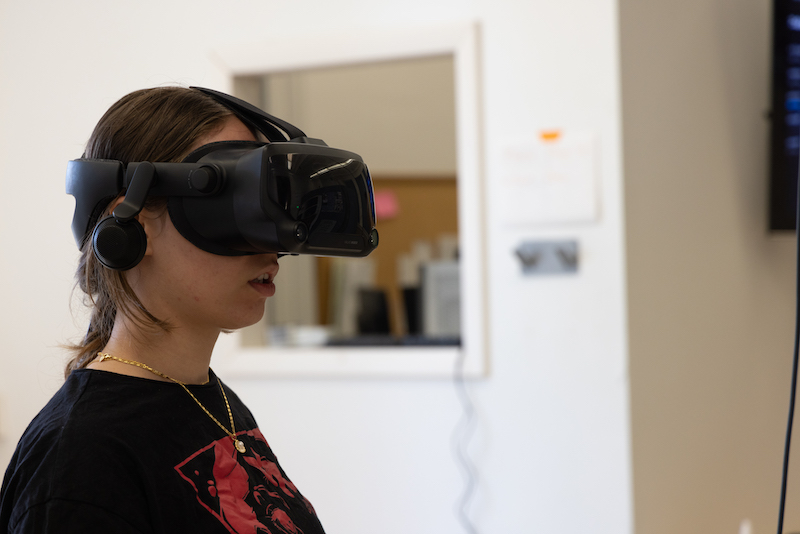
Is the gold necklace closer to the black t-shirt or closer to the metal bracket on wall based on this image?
the black t-shirt

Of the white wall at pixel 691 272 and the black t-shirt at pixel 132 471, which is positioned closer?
the black t-shirt at pixel 132 471

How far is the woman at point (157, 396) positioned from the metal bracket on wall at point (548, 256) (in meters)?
1.17

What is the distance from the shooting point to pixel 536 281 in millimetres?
1906

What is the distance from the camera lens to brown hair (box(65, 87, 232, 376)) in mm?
758

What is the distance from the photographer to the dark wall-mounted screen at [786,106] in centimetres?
188

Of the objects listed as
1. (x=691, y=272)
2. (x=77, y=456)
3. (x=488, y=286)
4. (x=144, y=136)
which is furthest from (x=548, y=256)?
(x=77, y=456)

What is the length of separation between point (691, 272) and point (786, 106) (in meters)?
0.53

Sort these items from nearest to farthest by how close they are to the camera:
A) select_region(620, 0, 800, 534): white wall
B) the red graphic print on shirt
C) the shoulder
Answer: the shoulder < the red graphic print on shirt < select_region(620, 0, 800, 534): white wall

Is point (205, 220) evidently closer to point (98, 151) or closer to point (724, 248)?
point (98, 151)

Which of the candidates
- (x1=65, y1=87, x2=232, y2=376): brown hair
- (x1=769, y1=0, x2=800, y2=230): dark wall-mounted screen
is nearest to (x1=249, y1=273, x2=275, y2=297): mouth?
(x1=65, y1=87, x2=232, y2=376): brown hair

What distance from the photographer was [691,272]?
6.03 ft

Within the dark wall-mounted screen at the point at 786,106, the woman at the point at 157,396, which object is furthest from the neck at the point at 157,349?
the dark wall-mounted screen at the point at 786,106

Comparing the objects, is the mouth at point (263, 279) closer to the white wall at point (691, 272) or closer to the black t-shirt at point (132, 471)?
the black t-shirt at point (132, 471)

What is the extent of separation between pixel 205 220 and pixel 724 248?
5.27 feet
